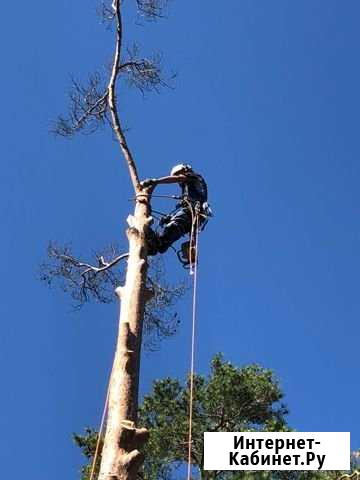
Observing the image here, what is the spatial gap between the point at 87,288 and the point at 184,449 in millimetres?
4512

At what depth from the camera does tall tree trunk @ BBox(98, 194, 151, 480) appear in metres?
3.27

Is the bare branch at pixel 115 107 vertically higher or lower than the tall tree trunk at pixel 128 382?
higher

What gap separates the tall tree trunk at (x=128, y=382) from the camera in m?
3.27

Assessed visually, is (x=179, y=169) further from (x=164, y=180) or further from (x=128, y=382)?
(x=128, y=382)

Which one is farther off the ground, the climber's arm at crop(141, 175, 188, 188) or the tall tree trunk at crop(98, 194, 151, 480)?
the climber's arm at crop(141, 175, 188, 188)

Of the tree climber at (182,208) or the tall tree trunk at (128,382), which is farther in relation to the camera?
the tree climber at (182,208)

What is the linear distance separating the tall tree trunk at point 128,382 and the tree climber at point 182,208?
0.38 meters

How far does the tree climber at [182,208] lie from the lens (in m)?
5.38

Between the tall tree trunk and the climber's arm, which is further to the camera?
the climber's arm

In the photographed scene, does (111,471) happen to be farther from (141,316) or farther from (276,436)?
(276,436)

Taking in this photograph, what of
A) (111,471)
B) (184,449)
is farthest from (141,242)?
(184,449)

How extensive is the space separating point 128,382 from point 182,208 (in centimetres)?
223

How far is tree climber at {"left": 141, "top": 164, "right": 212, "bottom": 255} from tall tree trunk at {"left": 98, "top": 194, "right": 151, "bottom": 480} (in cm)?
38

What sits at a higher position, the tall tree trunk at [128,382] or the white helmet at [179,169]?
the white helmet at [179,169]
